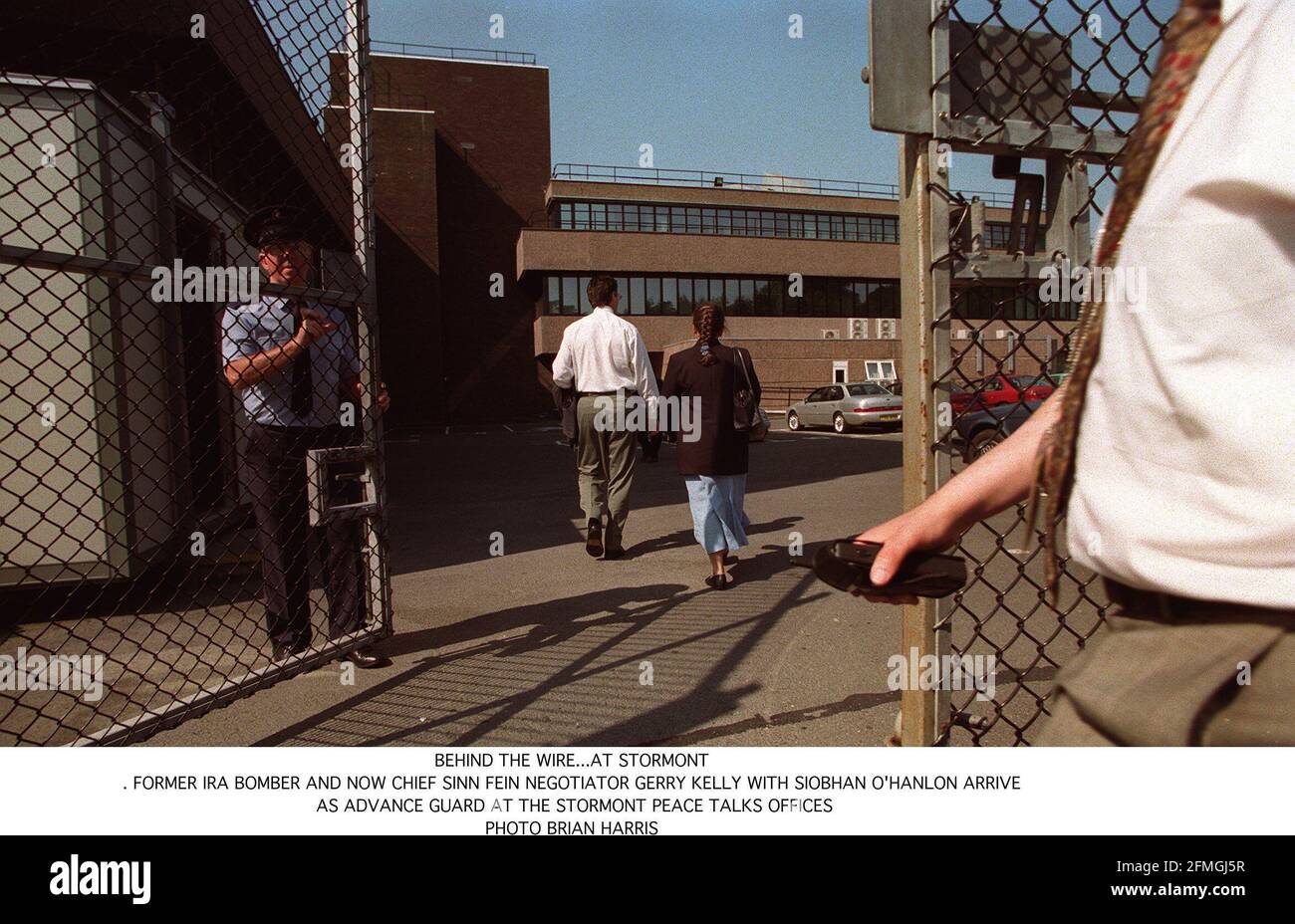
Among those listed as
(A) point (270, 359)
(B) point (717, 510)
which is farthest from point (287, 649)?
(B) point (717, 510)

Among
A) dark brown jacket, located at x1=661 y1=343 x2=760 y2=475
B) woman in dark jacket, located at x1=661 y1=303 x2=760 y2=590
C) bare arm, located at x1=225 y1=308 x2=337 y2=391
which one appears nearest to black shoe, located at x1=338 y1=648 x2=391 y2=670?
bare arm, located at x1=225 y1=308 x2=337 y2=391

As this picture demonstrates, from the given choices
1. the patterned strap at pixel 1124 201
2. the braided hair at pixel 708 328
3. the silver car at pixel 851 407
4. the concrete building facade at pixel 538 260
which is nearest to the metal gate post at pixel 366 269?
the braided hair at pixel 708 328

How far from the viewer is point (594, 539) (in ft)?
21.1

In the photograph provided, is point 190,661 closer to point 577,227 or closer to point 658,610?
point 658,610

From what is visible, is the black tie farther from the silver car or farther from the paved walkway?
the silver car

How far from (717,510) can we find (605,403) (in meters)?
1.39

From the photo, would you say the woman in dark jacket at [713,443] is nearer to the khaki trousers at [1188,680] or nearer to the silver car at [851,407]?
the khaki trousers at [1188,680]

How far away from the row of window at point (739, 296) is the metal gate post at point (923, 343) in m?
38.5

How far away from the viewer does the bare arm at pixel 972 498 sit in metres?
1.27

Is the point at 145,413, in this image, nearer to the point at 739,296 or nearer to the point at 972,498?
the point at 972,498

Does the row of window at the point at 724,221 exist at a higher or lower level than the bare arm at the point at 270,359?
higher

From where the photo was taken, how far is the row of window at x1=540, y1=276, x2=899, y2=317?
41625 mm

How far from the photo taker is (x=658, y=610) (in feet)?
16.0

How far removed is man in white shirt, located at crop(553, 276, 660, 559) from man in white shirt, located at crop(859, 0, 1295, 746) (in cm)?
536
